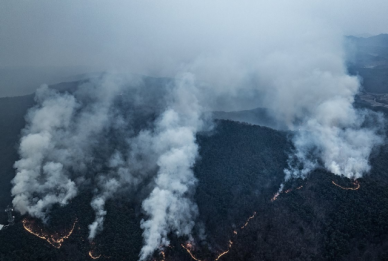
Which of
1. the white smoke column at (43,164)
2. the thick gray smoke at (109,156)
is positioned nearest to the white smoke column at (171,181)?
the thick gray smoke at (109,156)

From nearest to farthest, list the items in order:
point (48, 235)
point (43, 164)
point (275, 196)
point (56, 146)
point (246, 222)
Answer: point (48, 235)
point (246, 222)
point (275, 196)
point (43, 164)
point (56, 146)

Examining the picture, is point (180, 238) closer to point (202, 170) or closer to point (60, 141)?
point (202, 170)

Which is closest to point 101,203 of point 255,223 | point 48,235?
point 48,235

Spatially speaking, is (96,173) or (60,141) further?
(60,141)

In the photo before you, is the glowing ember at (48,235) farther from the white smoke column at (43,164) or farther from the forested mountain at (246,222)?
the white smoke column at (43,164)

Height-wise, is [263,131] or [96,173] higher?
[96,173]

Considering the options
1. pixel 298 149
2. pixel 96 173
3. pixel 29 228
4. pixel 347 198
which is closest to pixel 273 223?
pixel 347 198

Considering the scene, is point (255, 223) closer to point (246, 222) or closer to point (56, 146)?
point (246, 222)
